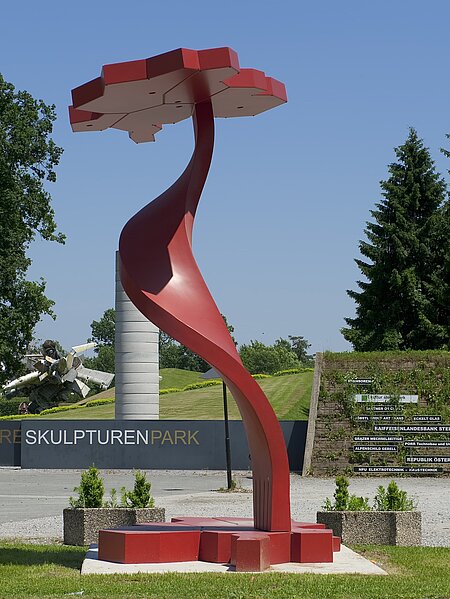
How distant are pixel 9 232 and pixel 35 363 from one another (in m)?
22.7

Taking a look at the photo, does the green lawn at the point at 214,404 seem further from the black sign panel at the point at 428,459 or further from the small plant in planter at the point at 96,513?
the small plant in planter at the point at 96,513

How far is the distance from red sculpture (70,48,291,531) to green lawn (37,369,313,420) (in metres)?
32.3

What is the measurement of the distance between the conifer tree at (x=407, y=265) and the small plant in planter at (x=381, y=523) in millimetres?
36405

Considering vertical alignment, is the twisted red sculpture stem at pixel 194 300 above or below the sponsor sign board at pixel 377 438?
above

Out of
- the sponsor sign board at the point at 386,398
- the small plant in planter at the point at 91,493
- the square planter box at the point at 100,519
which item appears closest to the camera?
the square planter box at the point at 100,519

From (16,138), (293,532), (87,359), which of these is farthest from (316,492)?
(87,359)

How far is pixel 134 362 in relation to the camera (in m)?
38.7

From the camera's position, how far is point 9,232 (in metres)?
46.8

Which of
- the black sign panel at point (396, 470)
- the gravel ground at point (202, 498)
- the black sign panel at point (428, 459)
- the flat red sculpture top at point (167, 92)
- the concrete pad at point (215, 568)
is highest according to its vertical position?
the flat red sculpture top at point (167, 92)

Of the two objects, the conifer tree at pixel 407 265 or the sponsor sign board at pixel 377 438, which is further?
the conifer tree at pixel 407 265

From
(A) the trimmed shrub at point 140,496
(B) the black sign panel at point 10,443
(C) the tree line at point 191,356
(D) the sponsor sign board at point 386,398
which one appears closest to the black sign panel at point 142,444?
(B) the black sign panel at point 10,443

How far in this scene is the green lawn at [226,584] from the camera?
1066 centimetres

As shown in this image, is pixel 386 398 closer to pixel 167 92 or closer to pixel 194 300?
pixel 194 300

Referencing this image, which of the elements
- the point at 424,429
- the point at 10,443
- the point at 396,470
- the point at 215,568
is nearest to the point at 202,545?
the point at 215,568
